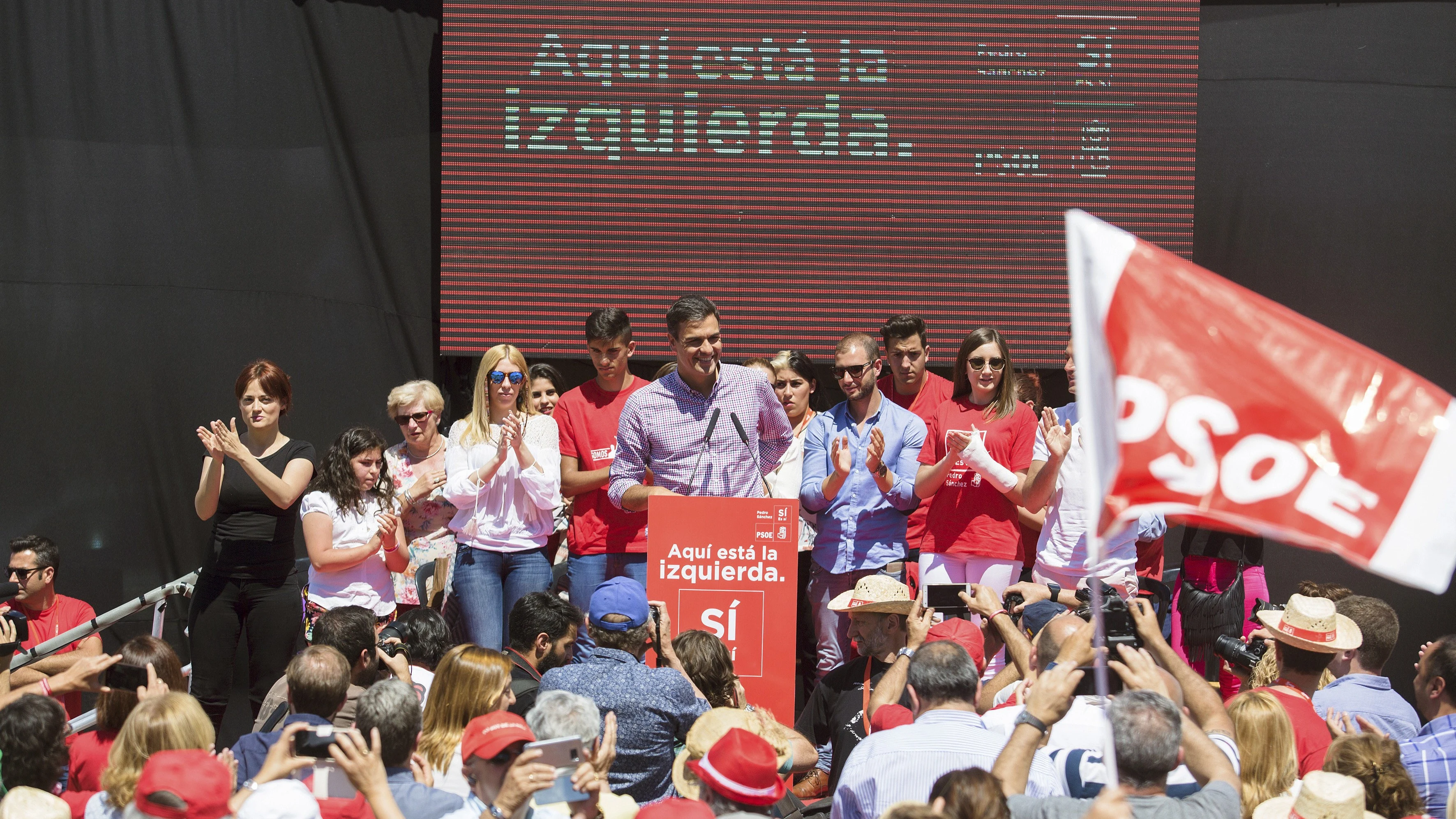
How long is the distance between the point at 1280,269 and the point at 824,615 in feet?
12.5

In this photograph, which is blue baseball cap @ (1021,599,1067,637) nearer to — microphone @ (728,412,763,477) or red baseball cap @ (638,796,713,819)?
microphone @ (728,412,763,477)

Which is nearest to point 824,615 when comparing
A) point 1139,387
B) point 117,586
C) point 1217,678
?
point 1217,678

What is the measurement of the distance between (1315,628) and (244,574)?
3.65 metres

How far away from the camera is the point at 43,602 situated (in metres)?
5.16

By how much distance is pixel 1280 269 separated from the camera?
732cm

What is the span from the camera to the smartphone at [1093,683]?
310 cm

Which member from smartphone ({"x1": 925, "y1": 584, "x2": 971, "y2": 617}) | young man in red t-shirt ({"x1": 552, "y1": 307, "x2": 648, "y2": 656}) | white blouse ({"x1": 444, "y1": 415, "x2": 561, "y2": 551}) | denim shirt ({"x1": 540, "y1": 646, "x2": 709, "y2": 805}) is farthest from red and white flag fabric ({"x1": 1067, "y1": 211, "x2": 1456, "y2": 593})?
white blouse ({"x1": 444, "y1": 415, "x2": 561, "y2": 551})

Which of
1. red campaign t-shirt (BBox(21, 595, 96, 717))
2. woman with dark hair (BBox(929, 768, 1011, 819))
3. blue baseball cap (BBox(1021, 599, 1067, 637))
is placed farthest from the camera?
red campaign t-shirt (BBox(21, 595, 96, 717))

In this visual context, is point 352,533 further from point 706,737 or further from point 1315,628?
point 1315,628

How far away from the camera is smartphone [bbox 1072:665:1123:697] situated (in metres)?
3.10

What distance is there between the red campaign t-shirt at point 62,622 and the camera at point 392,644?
1.30 m

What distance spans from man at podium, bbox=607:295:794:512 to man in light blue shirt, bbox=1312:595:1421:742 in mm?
1977

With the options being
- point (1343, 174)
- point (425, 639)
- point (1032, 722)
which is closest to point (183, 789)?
point (1032, 722)

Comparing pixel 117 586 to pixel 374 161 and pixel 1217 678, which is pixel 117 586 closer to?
pixel 374 161
